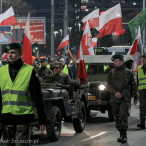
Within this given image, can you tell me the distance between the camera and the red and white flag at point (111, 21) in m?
21.7

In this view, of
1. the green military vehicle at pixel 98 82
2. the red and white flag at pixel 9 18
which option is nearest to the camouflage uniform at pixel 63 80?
the green military vehicle at pixel 98 82

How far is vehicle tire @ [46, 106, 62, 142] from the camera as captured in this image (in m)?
9.89

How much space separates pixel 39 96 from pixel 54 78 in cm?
602

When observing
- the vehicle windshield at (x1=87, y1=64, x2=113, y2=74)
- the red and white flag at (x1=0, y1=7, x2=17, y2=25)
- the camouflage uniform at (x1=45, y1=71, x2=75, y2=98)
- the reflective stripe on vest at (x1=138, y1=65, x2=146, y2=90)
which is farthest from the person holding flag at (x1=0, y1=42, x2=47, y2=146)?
the red and white flag at (x1=0, y1=7, x2=17, y2=25)

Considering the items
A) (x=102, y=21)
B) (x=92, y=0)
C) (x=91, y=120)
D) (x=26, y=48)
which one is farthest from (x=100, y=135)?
(x=92, y=0)

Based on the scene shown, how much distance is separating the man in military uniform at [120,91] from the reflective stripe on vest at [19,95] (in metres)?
4.60

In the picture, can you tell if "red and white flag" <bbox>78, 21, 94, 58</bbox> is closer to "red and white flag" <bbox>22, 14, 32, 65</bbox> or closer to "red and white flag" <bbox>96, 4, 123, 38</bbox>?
"red and white flag" <bbox>96, 4, 123, 38</bbox>

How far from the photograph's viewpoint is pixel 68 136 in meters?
11.2

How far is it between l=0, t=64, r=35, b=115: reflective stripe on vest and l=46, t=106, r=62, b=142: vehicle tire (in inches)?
157

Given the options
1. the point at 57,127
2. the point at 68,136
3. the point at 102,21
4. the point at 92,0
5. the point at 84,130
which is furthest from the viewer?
the point at 92,0

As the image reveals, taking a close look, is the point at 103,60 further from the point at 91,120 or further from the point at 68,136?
the point at 68,136

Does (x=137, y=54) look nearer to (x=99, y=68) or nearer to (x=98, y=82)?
(x=99, y=68)

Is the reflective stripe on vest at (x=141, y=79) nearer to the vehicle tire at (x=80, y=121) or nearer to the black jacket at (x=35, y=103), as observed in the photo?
the vehicle tire at (x=80, y=121)

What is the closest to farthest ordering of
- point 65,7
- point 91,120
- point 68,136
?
point 68,136, point 91,120, point 65,7
